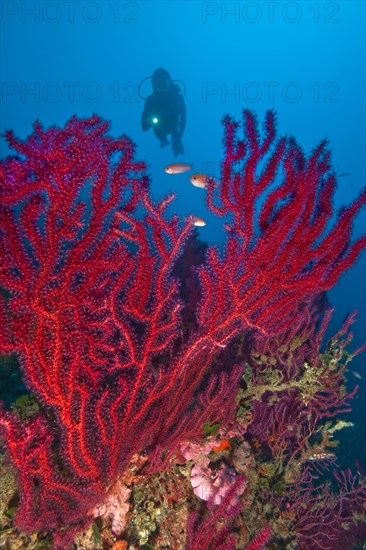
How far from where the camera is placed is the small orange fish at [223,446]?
3.99 meters

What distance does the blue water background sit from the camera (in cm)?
10088

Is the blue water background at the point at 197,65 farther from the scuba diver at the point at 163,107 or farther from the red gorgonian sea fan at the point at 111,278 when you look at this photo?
the red gorgonian sea fan at the point at 111,278

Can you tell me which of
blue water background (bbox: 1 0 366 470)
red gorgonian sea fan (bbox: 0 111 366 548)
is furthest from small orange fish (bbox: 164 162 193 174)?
blue water background (bbox: 1 0 366 470)

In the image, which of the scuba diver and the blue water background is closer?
the scuba diver

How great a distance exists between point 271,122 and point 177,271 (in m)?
4.82

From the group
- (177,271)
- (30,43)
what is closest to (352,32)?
(30,43)

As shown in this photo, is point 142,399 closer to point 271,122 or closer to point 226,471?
point 226,471

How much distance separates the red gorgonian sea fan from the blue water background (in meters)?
83.3

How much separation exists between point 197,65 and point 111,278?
518 ft

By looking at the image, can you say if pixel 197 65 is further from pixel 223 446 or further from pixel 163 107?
pixel 223 446

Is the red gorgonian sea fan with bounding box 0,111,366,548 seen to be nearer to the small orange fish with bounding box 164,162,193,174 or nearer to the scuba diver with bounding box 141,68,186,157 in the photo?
the small orange fish with bounding box 164,162,193,174

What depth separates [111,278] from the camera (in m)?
2.73

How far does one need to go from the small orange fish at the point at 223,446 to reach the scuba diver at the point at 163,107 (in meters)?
21.5

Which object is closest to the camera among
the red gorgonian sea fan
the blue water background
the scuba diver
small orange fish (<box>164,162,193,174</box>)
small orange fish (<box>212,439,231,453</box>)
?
the red gorgonian sea fan
